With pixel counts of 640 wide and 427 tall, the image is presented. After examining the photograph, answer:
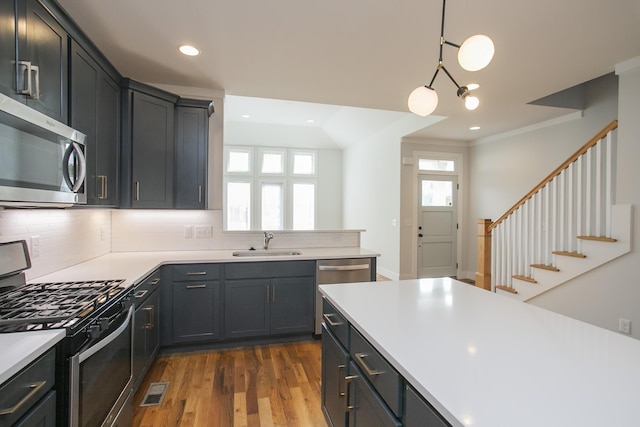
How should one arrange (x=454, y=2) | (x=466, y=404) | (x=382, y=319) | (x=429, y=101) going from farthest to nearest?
(x=454, y=2), (x=429, y=101), (x=382, y=319), (x=466, y=404)

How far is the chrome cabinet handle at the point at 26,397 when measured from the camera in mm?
918

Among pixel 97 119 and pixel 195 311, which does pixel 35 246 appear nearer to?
pixel 97 119

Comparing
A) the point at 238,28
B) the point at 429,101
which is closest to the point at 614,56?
the point at 429,101

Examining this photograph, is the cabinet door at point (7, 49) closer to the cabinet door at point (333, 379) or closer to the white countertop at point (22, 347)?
the white countertop at point (22, 347)

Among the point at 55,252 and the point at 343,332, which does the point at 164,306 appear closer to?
the point at 55,252

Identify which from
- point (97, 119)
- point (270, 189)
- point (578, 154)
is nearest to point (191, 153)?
point (97, 119)

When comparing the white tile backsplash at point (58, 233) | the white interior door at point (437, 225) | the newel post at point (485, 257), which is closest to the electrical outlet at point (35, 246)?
the white tile backsplash at point (58, 233)

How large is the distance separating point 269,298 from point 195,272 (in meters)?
0.72

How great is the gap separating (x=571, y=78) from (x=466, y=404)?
348 centimetres

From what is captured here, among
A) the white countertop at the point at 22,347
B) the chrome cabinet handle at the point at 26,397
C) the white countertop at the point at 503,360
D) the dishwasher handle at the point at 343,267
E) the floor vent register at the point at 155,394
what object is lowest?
the floor vent register at the point at 155,394

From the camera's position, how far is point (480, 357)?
38.0 inches

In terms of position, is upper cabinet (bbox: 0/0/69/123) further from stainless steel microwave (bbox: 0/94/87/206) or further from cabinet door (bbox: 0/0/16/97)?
stainless steel microwave (bbox: 0/94/87/206)

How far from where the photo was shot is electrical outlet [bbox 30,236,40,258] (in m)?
1.91

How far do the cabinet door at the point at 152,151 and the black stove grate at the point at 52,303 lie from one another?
1.07 metres
